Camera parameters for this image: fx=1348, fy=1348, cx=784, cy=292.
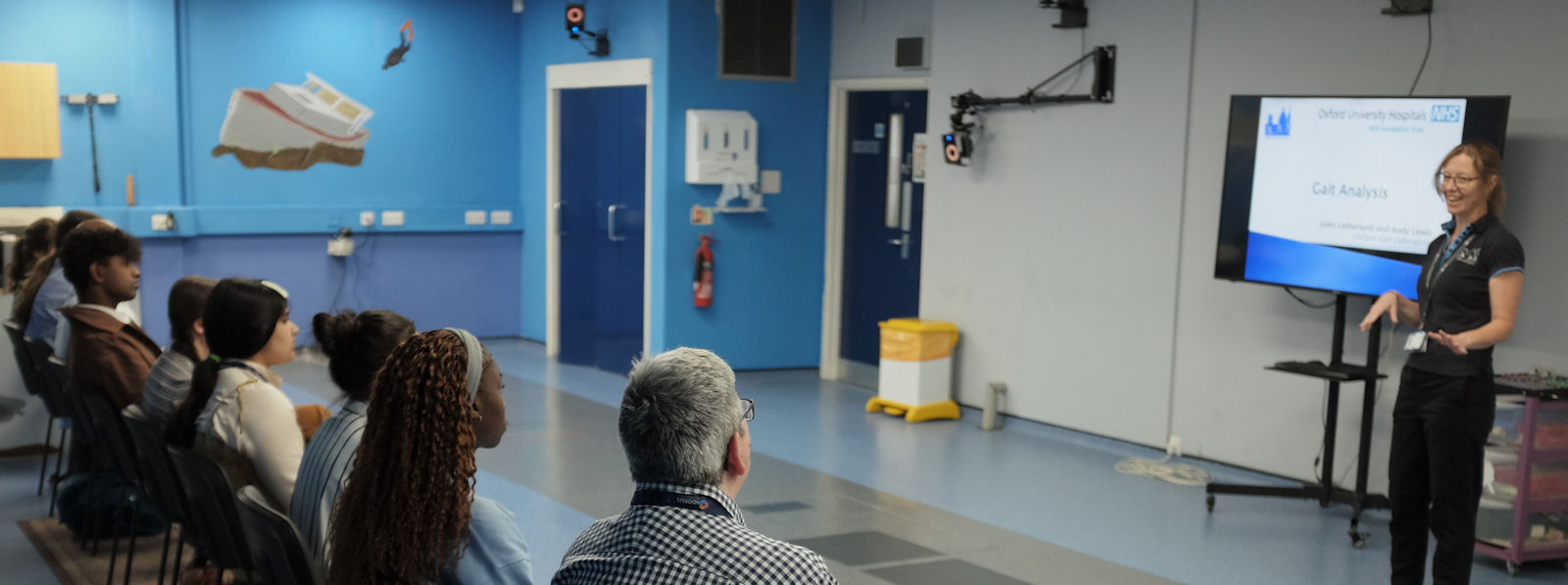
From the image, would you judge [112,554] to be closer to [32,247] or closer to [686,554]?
A: [32,247]

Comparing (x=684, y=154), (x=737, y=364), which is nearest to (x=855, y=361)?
(x=737, y=364)

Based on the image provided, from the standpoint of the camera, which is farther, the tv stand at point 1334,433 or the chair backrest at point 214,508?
the tv stand at point 1334,433

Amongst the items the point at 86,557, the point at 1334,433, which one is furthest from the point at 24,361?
the point at 1334,433

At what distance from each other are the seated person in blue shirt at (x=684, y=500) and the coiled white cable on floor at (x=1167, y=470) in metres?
4.32

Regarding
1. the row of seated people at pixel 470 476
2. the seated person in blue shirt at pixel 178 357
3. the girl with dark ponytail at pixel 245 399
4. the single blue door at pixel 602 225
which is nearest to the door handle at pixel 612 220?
the single blue door at pixel 602 225

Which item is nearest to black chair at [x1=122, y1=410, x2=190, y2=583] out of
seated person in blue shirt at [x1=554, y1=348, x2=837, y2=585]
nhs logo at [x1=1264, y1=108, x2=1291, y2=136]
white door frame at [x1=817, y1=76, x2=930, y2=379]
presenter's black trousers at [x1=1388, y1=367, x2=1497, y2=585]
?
seated person in blue shirt at [x1=554, y1=348, x2=837, y2=585]

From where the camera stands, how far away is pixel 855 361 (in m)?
8.50

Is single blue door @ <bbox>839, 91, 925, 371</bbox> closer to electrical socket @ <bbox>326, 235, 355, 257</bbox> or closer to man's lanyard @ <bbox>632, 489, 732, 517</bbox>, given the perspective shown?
electrical socket @ <bbox>326, 235, 355, 257</bbox>

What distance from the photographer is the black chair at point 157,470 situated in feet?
10.6

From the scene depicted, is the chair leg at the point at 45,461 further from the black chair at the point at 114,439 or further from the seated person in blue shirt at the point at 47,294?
the black chair at the point at 114,439

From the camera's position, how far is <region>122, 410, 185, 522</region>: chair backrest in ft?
10.6

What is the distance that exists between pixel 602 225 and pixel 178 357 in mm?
5427

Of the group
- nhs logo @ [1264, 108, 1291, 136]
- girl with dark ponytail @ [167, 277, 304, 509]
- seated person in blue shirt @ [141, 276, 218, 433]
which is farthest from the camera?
nhs logo @ [1264, 108, 1291, 136]

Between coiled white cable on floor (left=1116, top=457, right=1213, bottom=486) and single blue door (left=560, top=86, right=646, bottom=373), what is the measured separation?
3538mm
